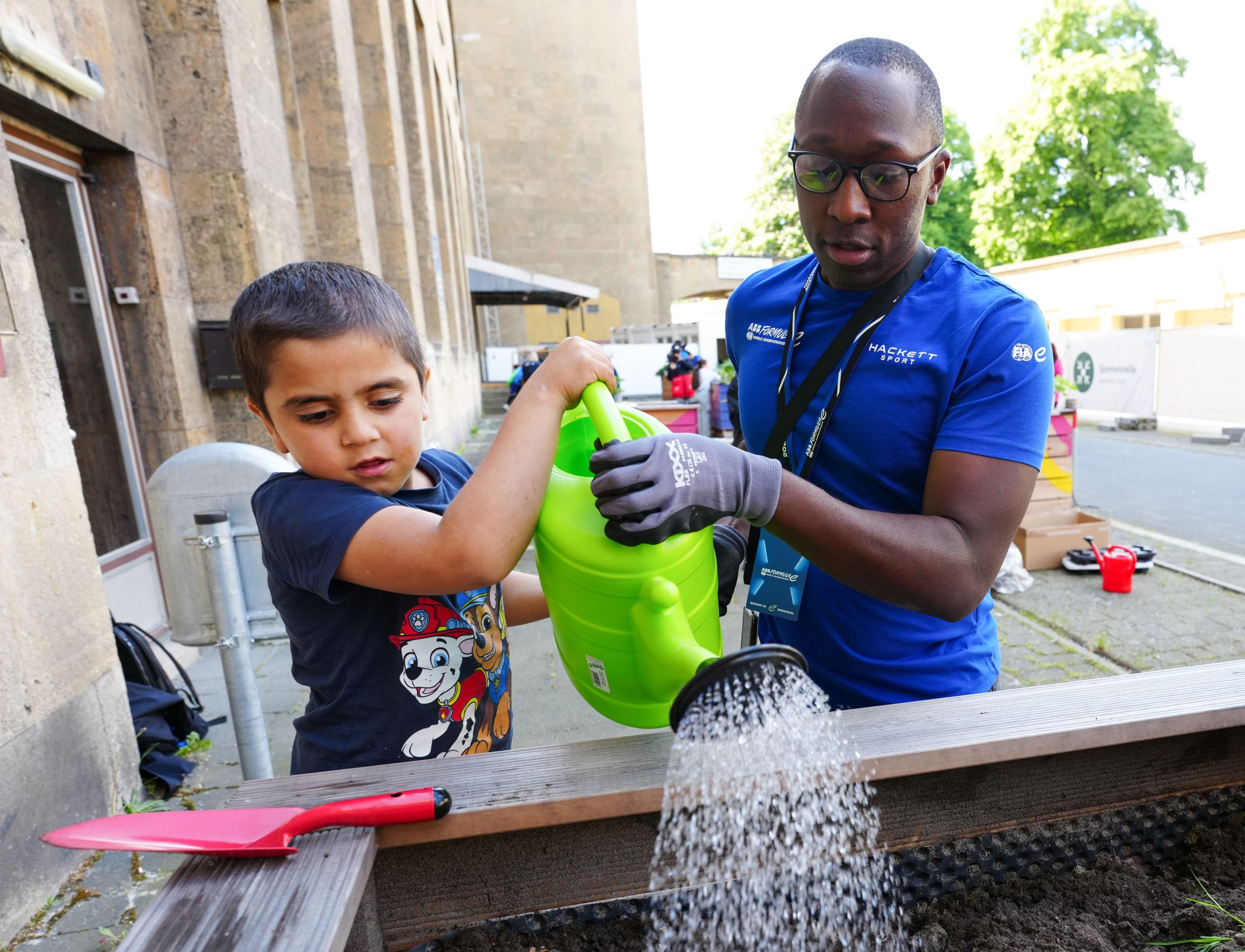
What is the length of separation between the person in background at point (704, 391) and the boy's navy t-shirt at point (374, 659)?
7.75m

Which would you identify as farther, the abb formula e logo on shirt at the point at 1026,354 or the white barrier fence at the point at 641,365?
the white barrier fence at the point at 641,365

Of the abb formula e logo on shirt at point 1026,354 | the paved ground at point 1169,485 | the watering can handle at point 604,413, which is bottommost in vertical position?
the paved ground at point 1169,485

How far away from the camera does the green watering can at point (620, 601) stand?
2.82ft

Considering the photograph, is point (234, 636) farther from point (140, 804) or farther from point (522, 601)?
point (522, 601)

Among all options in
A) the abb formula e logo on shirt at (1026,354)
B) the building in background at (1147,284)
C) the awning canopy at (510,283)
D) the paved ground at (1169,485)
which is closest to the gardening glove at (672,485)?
the abb formula e logo on shirt at (1026,354)

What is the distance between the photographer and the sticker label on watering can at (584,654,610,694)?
950 mm

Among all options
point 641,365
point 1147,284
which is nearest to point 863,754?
point 641,365

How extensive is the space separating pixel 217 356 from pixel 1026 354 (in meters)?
3.90

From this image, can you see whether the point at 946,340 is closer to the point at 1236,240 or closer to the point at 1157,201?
the point at 1236,240

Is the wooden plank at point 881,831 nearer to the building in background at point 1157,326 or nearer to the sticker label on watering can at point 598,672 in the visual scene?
the sticker label on watering can at point 598,672

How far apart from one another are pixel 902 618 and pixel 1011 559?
12.8 feet

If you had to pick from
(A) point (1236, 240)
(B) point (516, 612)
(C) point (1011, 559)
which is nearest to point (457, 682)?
(B) point (516, 612)

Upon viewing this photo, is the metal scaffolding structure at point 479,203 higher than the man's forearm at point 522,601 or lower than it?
higher

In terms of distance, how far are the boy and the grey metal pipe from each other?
0.94 m
